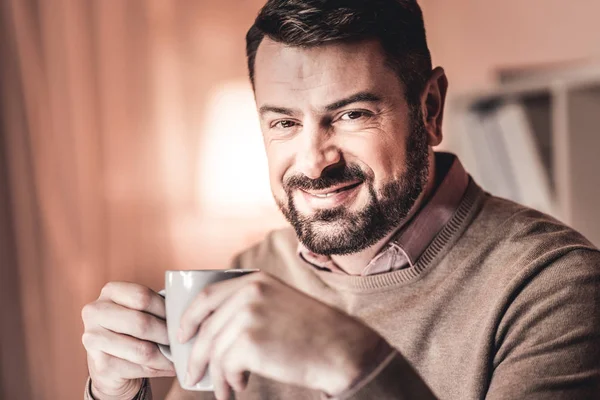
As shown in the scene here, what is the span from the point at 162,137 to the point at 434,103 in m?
1.26

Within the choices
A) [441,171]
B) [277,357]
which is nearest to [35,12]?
[441,171]

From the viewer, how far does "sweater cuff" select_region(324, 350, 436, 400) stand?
1.98ft

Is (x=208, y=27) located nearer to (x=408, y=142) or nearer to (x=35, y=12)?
(x=35, y=12)

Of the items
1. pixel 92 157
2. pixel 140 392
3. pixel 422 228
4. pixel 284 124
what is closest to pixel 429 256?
pixel 422 228

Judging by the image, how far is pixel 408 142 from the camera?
1022 millimetres

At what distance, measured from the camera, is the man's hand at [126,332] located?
2.39 ft

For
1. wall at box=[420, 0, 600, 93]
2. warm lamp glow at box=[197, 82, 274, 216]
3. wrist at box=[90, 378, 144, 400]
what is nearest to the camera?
wrist at box=[90, 378, 144, 400]

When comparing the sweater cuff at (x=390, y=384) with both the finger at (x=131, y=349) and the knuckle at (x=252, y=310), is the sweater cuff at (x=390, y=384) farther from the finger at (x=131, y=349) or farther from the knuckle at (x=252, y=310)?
the finger at (x=131, y=349)

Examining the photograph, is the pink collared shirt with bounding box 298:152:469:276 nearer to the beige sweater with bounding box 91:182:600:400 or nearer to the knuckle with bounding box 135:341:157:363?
the beige sweater with bounding box 91:182:600:400

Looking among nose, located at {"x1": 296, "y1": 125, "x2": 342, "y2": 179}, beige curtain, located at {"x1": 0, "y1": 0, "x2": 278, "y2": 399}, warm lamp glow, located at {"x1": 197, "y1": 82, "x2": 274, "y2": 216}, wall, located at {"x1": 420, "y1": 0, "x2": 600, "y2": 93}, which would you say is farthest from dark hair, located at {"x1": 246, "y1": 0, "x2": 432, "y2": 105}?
wall, located at {"x1": 420, "y1": 0, "x2": 600, "y2": 93}

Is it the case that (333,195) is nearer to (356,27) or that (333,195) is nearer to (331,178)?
(331,178)

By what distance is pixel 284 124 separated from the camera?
3.16 ft

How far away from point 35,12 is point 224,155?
863mm

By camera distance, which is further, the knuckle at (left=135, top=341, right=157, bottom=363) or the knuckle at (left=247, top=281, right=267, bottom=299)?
the knuckle at (left=135, top=341, right=157, bottom=363)
